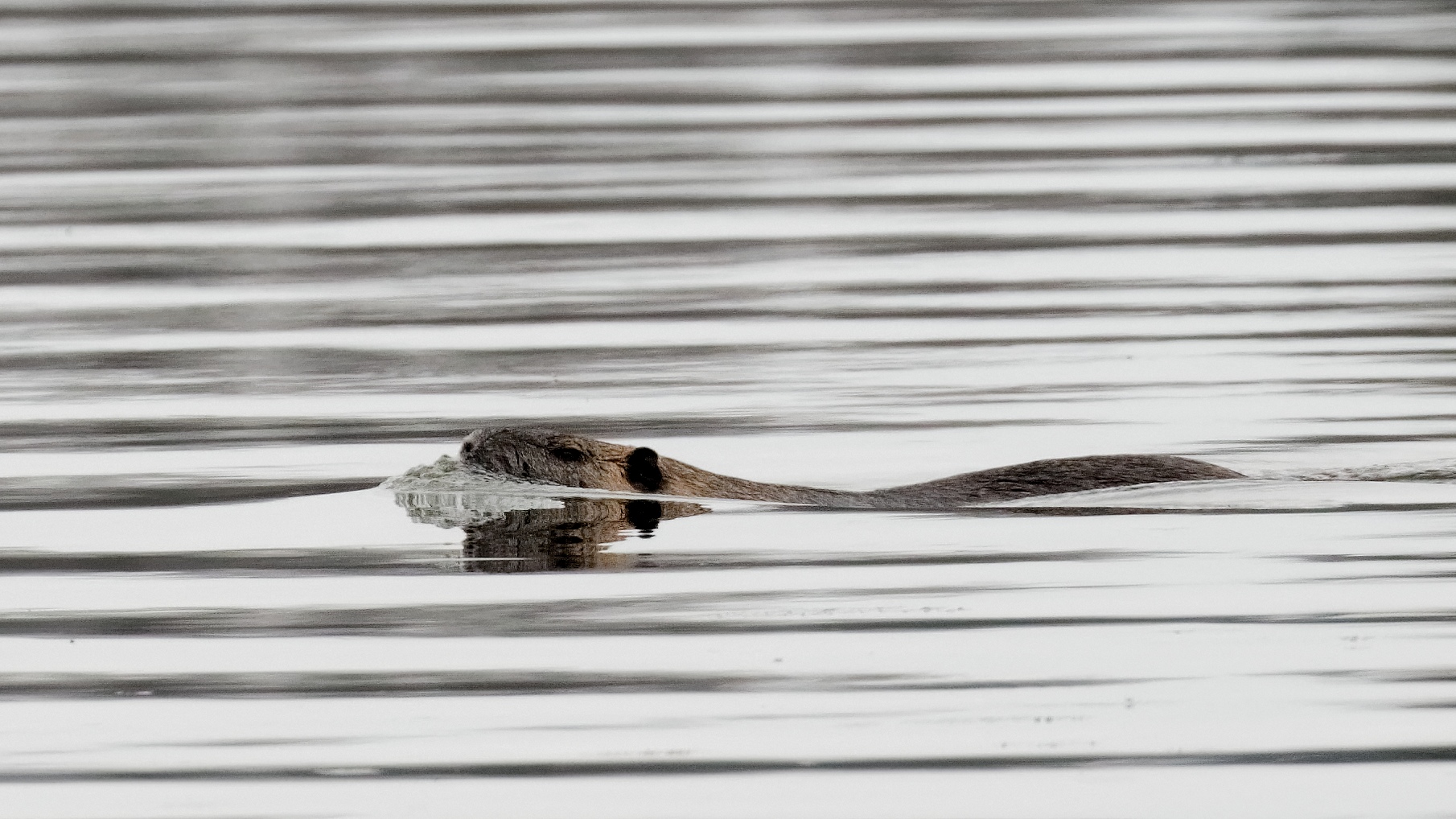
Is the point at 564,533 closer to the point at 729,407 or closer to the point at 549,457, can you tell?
the point at 549,457

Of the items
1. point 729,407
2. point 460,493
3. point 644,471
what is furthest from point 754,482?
point 729,407

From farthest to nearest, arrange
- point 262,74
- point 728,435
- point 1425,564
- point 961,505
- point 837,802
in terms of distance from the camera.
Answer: point 262,74 → point 728,435 → point 961,505 → point 1425,564 → point 837,802

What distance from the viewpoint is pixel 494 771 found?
15.9 feet

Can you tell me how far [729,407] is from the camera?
9109 millimetres

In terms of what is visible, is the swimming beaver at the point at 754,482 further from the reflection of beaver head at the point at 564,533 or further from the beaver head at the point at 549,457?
the reflection of beaver head at the point at 564,533

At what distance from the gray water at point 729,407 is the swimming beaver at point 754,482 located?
10 centimetres

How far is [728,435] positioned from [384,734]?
12.3 ft

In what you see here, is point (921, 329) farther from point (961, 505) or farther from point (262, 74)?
point (262, 74)

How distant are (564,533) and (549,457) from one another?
28.6 inches

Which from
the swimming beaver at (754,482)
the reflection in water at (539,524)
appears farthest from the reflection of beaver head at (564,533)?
the swimming beaver at (754,482)

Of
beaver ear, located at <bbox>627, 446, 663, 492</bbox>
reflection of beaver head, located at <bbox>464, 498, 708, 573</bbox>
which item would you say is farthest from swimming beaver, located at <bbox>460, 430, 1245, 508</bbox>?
reflection of beaver head, located at <bbox>464, 498, 708, 573</bbox>

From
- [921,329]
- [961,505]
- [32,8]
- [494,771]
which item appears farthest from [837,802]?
[32,8]

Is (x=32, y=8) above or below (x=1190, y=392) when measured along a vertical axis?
above

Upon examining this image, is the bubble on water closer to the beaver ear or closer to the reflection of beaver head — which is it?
the reflection of beaver head
